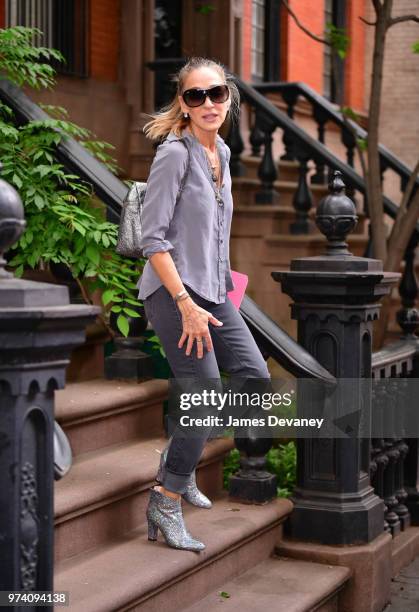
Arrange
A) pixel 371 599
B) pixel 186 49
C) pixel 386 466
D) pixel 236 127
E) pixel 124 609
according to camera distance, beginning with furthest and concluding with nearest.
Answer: pixel 186 49, pixel 236 127, pixel 386 466, pixel 371 599, pixel 124 609

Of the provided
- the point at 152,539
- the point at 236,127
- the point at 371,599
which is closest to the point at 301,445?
the point at 371,599

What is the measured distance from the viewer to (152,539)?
452cm

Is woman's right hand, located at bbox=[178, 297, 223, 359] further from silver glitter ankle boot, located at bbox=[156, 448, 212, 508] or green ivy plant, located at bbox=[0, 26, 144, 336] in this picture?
green ivy plant, located at bbox=[0, 26, 144, 336]

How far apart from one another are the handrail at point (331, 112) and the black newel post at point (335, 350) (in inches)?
166

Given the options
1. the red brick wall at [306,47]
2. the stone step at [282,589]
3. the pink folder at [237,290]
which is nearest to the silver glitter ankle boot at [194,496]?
the stone step at [282,589]

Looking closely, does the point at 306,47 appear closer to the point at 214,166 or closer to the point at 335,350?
the point at 335,350

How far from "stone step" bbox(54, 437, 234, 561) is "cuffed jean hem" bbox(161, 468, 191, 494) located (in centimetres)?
Result: 26

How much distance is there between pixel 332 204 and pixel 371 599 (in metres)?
1.89

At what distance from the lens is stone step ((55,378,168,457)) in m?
4.87

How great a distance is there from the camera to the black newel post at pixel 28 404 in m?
2.81

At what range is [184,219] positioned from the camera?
4.21m

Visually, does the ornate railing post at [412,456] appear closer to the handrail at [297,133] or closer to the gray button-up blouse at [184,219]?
the gray button-up blouse at [184,219]

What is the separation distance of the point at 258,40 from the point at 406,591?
354 inches

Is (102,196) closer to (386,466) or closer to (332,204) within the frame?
(332,204)
